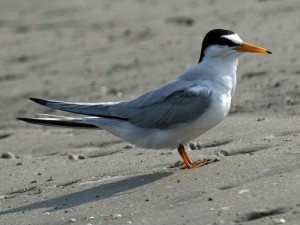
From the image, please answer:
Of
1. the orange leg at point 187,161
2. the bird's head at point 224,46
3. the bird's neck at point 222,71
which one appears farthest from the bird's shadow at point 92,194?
the bird's head at point 224,46

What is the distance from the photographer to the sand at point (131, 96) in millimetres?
4668

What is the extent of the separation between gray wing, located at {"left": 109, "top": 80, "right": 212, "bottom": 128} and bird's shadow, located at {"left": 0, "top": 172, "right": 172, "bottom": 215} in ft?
1.43

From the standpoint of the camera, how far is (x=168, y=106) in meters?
5.64

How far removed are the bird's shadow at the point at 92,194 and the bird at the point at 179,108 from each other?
348 mm

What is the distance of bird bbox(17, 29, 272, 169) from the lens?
18.1ft

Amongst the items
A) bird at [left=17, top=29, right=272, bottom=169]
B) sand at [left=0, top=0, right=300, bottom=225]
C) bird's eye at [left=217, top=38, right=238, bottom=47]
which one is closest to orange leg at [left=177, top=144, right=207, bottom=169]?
bird at [left=17, top=29, right=272, bottom=169]

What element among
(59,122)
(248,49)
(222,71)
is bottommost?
(59,122)

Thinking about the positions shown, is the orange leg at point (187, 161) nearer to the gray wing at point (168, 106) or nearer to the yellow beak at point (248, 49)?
the gray wing at point (168, 106)

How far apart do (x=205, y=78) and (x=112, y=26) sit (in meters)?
5.15

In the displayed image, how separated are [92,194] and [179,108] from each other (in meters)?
0.89

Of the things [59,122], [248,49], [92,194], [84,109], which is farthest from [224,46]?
[92,194]

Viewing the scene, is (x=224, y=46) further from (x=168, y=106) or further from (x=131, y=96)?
(x=131, y=96)

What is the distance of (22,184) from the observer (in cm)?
564

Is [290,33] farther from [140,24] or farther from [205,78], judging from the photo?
[205,78]
